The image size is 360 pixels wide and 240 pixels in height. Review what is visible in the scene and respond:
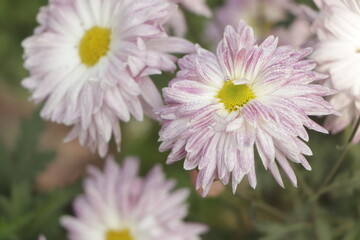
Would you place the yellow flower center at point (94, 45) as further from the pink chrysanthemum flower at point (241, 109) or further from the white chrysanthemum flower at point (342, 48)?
the white chrysanthemum flower at point (342, 48)

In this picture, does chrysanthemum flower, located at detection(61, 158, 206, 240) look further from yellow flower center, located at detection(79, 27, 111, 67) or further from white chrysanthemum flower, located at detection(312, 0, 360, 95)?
white chrysanthemum flower, located at detection(312, 0, 360, 95)

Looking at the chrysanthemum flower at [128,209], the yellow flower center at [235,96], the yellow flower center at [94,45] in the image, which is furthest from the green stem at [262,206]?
the yellow flower center at [94,45]

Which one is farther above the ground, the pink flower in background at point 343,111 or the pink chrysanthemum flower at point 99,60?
the pink chrysanthemum flower at point 99,60

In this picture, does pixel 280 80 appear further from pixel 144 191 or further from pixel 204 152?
pixel 144 191

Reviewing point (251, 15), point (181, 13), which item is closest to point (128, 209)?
point (181, 13)

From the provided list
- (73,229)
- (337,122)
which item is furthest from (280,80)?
(73,229)

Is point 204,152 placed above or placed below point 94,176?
below

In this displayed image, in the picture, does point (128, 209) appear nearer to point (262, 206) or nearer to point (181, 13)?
point (262, 206)
